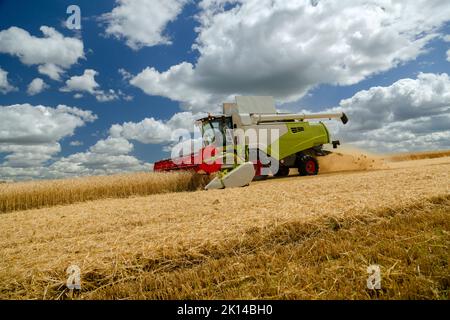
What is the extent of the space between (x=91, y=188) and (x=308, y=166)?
860 centimetres

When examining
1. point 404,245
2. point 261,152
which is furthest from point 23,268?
point 261,152

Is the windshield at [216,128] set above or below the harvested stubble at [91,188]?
above

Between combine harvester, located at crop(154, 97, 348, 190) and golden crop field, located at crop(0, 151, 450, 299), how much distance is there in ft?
18.4

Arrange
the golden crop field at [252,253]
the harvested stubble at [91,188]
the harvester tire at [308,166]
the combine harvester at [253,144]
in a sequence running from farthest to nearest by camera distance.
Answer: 1. the harvester tire at [308,166]
2. the combine harvester at [253,144]
3. the harvested stubble at [91,188]
4. the golden crop field at [252,253]

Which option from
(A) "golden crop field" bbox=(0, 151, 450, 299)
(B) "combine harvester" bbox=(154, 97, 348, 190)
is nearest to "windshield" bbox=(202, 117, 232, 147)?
(B) "combine harvester" bbox=(154, 97, 348, 190)

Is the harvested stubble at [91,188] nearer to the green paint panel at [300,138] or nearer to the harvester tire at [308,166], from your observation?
the green paint panel at [300,138]

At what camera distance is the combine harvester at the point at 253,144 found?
11.2 metres

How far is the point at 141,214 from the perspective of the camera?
615 centimetres

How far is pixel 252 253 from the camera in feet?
11.7

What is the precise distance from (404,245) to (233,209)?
Answer: 9.56 feet

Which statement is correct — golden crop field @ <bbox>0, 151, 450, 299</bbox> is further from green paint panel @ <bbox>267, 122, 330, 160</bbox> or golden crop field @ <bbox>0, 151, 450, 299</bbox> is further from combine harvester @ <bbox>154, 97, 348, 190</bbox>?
green paint panel @ <bbox>267, 122, 330, 160</bbox>

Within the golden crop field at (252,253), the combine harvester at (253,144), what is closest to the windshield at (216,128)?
the combine harvester at (253,144)

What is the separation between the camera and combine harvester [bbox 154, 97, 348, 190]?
441 inches
